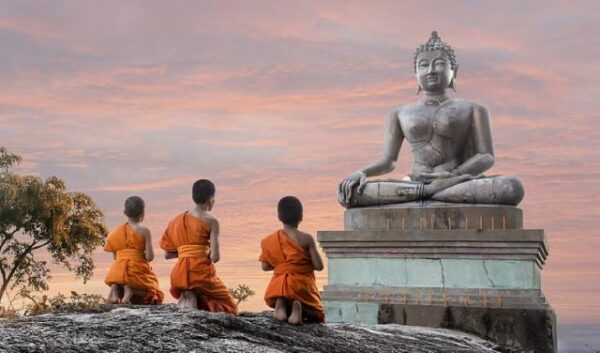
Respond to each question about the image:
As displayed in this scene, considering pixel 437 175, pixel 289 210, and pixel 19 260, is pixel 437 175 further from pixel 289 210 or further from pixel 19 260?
pixel 19 260

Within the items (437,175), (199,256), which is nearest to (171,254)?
(199,256)

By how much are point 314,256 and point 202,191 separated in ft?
3.88

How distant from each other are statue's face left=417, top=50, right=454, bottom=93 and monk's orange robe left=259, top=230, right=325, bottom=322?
19.3 ft

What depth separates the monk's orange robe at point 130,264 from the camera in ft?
25.9

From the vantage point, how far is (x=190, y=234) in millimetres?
7113

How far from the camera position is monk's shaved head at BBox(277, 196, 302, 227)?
691 centimetres

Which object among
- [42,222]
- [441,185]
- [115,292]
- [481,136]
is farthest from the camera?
[42,222]

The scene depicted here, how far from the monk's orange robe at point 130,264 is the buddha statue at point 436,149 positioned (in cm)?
414

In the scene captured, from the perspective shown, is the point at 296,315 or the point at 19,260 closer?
the point at 296,315

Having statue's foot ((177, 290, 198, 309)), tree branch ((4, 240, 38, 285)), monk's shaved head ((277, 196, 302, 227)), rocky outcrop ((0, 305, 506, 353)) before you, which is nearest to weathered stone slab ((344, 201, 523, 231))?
rocky outcrop ((0, 305, 506, 353))

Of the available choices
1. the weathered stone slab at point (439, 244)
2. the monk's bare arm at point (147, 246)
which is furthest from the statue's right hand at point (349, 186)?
the monk's bare arm at point (147, 246)

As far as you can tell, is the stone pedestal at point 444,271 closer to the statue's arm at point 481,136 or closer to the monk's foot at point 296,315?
the statue's arm at point 481,136

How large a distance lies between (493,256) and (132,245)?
4.72 m

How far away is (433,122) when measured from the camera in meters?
12.0
